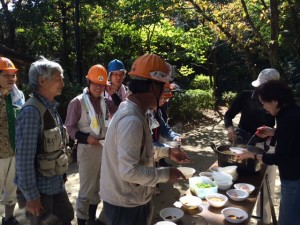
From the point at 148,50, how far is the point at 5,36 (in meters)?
6.46

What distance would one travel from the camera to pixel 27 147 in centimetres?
214

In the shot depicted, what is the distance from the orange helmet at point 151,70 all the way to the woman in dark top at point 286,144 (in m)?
1.04

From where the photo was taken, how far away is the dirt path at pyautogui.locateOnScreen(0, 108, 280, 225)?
174 inches

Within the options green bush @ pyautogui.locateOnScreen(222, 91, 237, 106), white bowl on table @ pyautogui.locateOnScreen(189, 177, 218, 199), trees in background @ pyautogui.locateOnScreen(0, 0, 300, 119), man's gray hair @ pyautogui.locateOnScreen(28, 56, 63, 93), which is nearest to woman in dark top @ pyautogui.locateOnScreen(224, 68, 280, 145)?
white bowl on table @ pyautogui.locateOnScreen(189, 177, 218, 199)

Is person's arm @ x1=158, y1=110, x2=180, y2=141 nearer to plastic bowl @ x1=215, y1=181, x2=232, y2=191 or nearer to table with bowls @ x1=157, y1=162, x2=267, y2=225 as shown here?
table with bowls @ x1=157, y1=162, x2=267, y2=225

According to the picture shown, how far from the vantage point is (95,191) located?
355 cm

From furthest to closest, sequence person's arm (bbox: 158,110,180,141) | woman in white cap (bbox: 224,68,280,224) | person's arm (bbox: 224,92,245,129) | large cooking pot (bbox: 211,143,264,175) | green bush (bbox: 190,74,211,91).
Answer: green bush (bbox: 190,74,211,91) → person's arm (bbox: 224,92,245,129) → woman in white cap (bbox: 224,68,280,224) → person's arm (bbox: 158,110,180,141) → large cooking pot (bbox: 211,143,264,175)

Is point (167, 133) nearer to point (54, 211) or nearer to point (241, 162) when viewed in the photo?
point (241, 162)

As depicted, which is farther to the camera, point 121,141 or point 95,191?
point 95,191

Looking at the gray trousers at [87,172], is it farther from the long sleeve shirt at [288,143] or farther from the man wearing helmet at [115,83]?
the long sleeve shirt at [288,143]

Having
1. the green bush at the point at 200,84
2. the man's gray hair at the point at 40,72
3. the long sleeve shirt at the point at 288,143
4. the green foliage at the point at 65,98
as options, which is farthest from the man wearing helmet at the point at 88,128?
the green bush at the point at 200,84

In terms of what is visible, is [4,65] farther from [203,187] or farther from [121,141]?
[203,187]

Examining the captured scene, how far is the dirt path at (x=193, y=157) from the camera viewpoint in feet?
14.5

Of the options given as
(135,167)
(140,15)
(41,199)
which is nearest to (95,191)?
(41,199)
